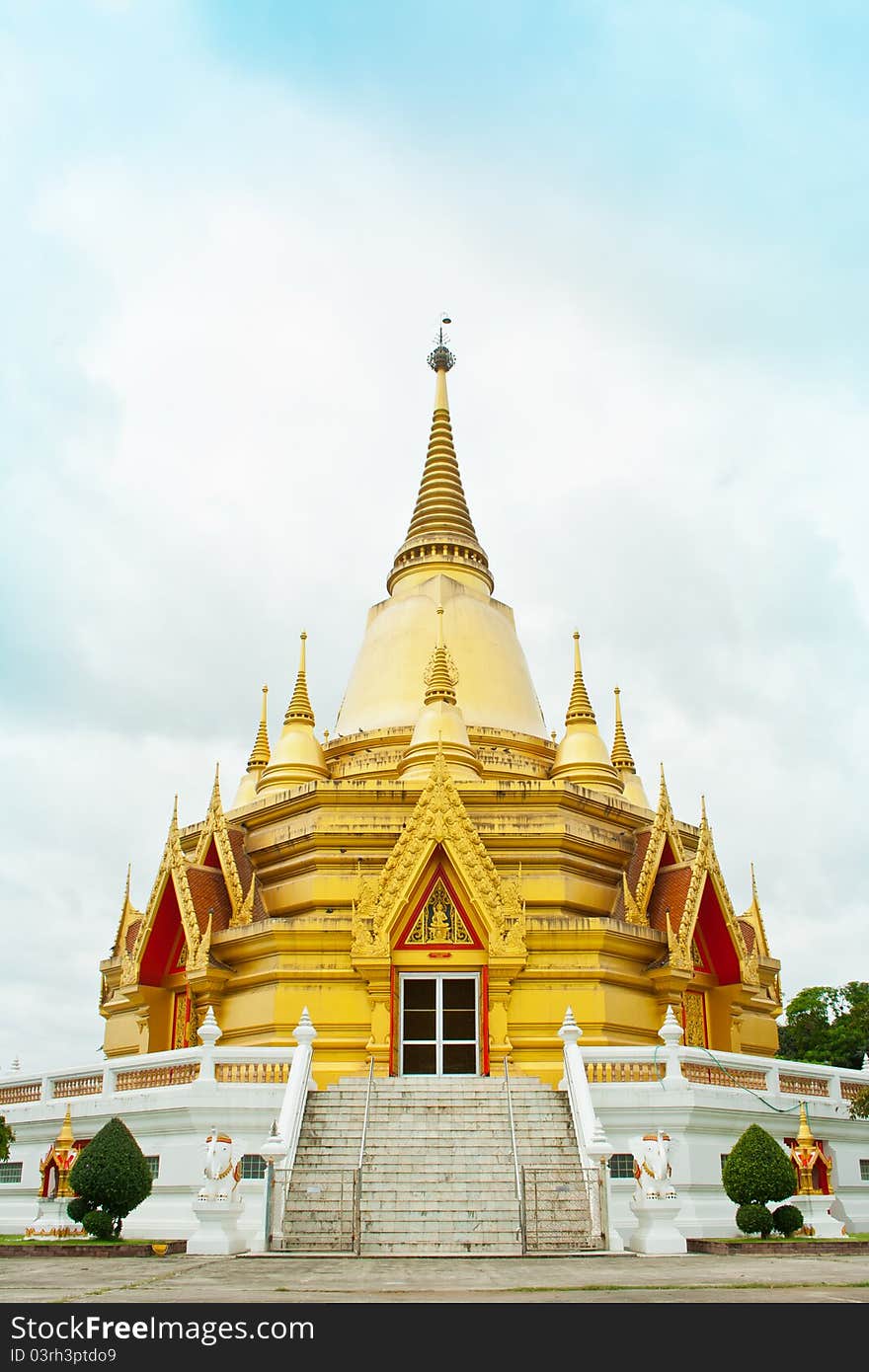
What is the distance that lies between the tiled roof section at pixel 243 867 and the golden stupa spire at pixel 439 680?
15.5 ft

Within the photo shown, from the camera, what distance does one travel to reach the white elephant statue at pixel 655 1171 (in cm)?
1438

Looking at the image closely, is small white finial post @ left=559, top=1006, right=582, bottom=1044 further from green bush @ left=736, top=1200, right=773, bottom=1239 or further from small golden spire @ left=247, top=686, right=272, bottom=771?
small golden spire @ left=247, top=686, right=272, bottom=771

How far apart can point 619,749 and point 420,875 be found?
14528 mm

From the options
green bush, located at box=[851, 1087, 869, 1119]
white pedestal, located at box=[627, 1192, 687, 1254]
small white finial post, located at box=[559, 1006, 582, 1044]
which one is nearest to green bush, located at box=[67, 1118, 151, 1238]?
white pedestal, located at box=[627, 1192, 687, 1254]

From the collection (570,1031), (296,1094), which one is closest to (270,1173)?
(296,1094)

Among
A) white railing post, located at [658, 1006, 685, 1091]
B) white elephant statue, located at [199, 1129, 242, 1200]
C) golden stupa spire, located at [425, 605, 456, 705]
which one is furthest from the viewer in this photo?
golden stupa spire, located at [425, 605, 456, 705]

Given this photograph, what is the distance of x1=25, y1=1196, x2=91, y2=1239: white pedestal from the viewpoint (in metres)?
16.7

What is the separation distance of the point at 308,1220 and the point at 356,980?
22.8 feet

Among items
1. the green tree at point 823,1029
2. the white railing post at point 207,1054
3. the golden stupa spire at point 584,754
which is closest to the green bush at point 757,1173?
the white railing post at point 207,1054

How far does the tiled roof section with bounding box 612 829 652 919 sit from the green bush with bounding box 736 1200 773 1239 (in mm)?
8607

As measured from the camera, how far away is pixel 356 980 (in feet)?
70.6

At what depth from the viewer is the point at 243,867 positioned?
2523 centimetres

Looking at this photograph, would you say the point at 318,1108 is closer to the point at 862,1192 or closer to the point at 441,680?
the point at 862,1192

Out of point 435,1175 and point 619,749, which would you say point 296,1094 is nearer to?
point 435,1175
